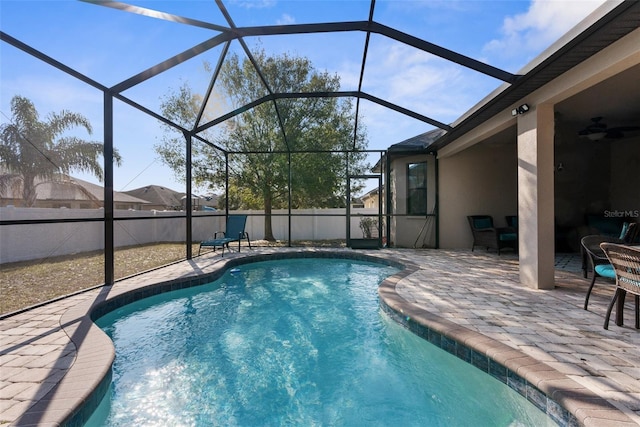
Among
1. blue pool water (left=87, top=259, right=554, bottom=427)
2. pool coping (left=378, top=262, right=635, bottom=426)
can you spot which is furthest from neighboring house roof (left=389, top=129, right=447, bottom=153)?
pool coping (left=378, top=262, right=635, bottom=426)

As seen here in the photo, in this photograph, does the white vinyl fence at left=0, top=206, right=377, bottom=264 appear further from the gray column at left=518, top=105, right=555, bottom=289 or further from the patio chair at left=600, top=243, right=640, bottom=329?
the patio chair at left=600, top=243, right=640, bottom=329

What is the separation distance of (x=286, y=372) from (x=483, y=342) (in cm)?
164

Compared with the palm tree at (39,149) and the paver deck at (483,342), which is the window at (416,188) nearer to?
the paver deck at (483,342)

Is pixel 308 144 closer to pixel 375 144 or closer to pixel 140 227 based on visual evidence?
pixel 375 144

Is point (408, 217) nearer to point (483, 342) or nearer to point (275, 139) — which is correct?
point (275, 139)

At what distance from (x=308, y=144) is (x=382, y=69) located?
444 cm

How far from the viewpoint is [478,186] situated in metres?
8.15

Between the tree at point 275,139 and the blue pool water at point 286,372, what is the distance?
5.70m

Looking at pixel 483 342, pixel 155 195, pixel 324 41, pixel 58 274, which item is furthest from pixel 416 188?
pixel 155 195

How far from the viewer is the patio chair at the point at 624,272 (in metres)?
2.42

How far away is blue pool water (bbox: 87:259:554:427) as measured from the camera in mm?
2047

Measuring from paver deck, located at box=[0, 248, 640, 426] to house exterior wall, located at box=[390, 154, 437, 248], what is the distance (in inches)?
160

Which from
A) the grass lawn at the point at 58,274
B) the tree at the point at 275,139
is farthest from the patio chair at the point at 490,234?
the grass lawn at the point at 58,274

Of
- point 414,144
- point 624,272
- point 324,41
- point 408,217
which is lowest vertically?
point 624,272
